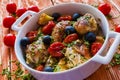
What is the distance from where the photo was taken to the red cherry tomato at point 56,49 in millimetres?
840

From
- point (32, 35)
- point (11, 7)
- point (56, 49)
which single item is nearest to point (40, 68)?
point (56, 49)

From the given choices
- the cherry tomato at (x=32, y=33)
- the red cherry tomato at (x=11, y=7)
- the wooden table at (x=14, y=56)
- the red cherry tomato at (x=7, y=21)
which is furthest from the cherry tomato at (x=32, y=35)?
the red cherry tomato at (x=11, y=7)

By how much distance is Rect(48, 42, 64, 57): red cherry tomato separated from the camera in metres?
0.84

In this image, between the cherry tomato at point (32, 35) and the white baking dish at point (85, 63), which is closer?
the white baking dish at point (85, 63)

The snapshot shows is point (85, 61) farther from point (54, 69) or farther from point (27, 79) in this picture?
point (27, 79)

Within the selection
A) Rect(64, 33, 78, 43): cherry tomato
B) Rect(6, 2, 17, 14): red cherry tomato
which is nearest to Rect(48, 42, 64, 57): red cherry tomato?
Rect(64, 33, 78, 43): cherry tomato

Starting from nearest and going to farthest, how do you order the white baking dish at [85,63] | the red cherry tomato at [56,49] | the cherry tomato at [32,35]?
the white baking dish at [85,63] → the red cherry tomato at [56,49] → the cherry tomato at [32,35]

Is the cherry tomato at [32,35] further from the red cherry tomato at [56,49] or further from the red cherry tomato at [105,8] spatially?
the red cherry tomato at [105,8]

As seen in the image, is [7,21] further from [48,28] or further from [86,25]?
[86,25]

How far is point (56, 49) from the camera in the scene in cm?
84

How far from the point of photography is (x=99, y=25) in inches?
35.7

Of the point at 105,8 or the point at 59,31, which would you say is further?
the point at 105,8

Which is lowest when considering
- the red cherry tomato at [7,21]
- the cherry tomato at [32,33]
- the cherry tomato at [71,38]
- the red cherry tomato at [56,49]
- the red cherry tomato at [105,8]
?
the red cherry tomato at [56,49]

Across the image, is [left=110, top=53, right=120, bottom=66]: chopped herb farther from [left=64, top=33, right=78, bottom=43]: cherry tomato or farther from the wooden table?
[left=64, top=33, right=78, bottom=43]: cherry tomato
